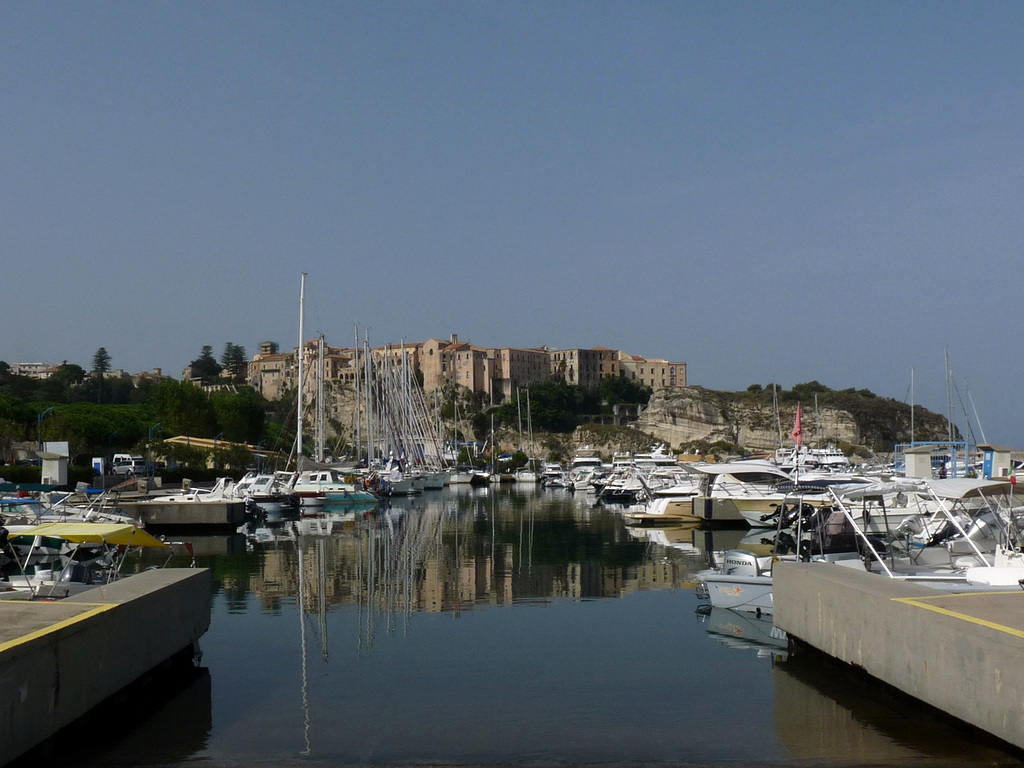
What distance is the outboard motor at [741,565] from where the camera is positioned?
21.0 metres

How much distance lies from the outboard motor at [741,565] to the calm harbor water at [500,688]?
0.91m

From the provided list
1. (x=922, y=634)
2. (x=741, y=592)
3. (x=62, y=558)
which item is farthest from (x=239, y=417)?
(x=922, y=634)

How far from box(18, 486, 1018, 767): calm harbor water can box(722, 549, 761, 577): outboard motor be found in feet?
2.98

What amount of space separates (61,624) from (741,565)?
553 inches

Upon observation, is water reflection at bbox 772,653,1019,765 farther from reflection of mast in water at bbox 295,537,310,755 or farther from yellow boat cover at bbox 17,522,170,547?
yellow boat cover at bbox 17,522,170,547

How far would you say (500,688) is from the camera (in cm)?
1502

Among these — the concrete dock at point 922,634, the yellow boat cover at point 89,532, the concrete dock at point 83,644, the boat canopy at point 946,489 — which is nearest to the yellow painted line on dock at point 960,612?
the concrete dock at point 922,634

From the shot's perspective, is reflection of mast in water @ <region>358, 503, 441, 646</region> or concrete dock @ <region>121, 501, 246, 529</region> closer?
reflection of mast in water @ <region>358, 503, 441, 646</region>

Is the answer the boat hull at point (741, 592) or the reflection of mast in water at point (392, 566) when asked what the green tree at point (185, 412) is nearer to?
the reflection of mast in water at point (392, 566)

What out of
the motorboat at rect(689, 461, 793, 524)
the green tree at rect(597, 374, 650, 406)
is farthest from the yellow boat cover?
the green tree at rect(597, 374, 650, 406)

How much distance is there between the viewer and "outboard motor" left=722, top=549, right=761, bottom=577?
69.0ft

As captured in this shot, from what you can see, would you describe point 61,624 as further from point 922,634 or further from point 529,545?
point 529,545

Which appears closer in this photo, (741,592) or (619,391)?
(741,592)

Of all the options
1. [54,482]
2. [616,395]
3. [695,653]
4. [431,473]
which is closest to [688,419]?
[616,395]
